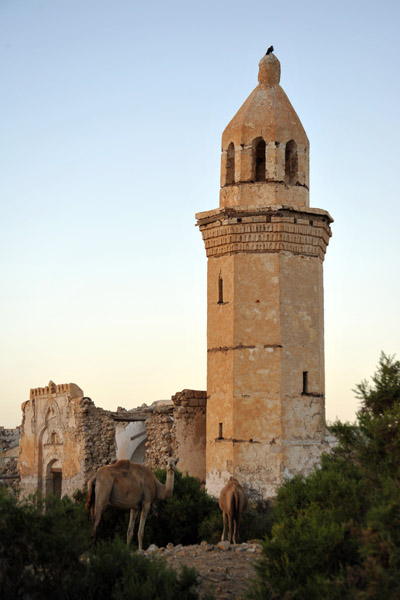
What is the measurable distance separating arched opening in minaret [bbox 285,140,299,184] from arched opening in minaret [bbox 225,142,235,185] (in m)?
1.28

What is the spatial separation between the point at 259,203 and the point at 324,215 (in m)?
1.56

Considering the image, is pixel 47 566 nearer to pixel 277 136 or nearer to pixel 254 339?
pixel 254 339

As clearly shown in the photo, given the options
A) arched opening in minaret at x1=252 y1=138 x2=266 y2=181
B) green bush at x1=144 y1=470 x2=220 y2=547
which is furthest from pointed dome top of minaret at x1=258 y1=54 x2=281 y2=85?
green bush at x1=144 y1=470 x2=220 y2=547

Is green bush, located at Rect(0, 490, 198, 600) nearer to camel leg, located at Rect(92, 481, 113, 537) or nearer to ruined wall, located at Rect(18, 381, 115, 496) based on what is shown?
camel leg, located at Rect(92, 481, 113, 537)

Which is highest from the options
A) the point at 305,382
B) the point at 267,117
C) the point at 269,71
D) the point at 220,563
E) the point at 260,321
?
the point at 269,71

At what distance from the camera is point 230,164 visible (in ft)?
66.4

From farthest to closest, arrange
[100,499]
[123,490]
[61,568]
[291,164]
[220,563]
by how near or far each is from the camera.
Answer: [291,164] → [123,490] → [100,499] → [220,563] → [61,568]

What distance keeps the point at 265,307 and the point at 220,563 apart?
8.09 m

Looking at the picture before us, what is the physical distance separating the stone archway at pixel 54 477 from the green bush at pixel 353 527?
1327cm

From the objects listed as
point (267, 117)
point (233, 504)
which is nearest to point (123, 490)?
point (233, 504)

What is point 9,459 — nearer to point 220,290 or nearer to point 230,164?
point 220,290

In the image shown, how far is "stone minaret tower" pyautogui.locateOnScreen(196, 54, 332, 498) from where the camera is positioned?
1828 centimetres

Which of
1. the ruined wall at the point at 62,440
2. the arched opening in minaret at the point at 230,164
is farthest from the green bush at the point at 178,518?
the arched opening in minaret at the point at 230,164

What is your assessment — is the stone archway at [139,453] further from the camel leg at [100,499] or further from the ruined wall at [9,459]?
the camel leg at [100,499]
